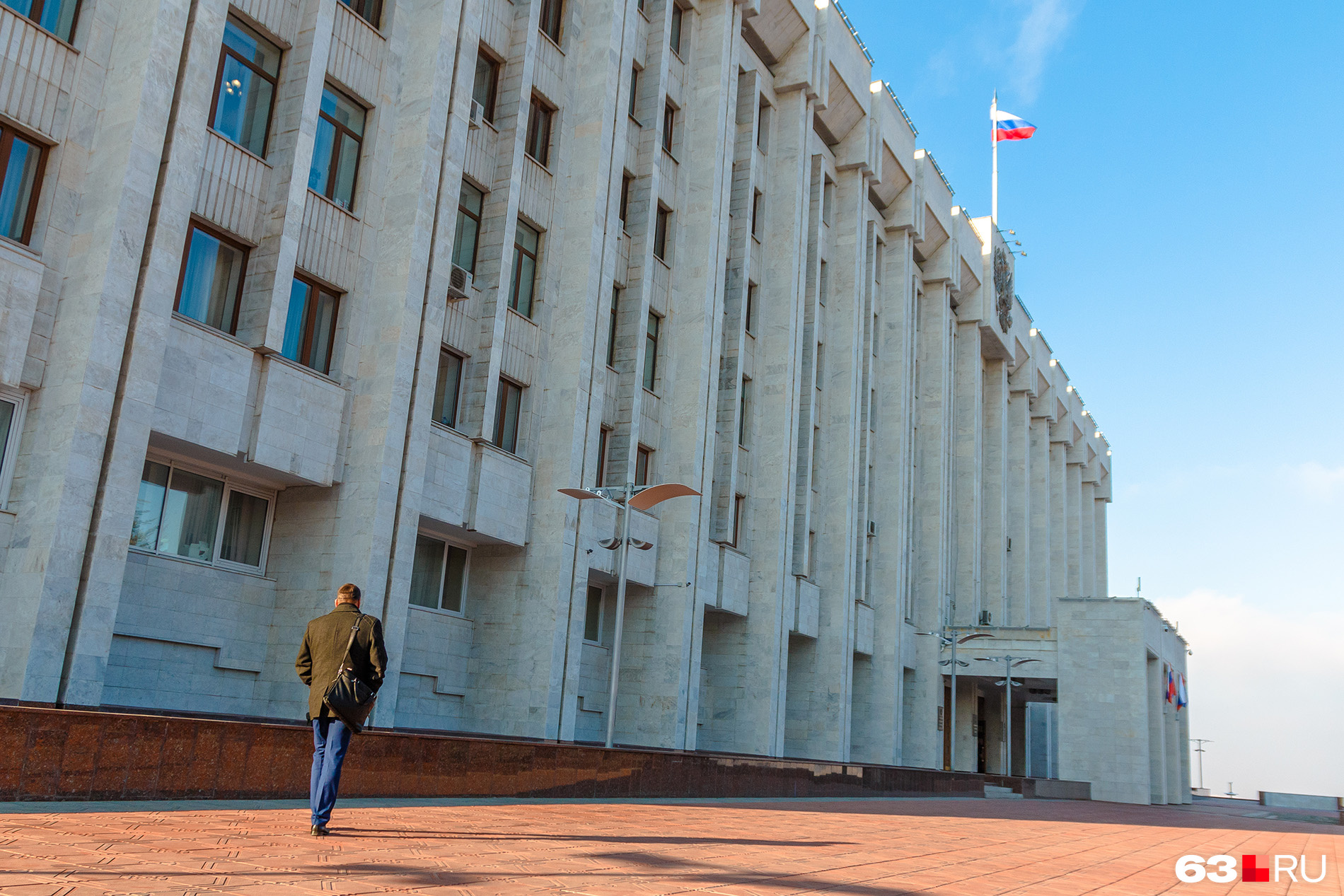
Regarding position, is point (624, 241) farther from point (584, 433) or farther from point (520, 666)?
point (520, 666)

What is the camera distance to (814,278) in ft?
117

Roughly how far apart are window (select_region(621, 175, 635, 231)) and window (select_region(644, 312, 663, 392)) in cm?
253

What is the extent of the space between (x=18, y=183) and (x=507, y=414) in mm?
10604

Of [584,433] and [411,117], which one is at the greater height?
[411,117]

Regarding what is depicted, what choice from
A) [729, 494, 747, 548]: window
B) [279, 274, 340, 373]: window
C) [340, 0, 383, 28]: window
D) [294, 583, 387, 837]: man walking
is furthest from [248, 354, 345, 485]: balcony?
[729, 494, 747, 548]: window

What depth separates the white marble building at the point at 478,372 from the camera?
47.6ft

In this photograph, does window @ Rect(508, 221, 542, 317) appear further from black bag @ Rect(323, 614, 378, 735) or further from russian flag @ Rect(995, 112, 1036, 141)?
russian flag @ Rect(995, 112, 1036, 141)

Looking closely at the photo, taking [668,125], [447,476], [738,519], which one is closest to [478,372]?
[447,476]

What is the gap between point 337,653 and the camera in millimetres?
7953

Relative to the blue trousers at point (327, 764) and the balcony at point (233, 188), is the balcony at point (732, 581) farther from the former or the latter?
the blue trousers at point (327, 764)

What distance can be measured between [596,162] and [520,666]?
1134 centimetres

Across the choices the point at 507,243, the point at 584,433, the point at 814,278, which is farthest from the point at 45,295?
the point at 814,278

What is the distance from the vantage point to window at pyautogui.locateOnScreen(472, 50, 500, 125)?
74.5 feet

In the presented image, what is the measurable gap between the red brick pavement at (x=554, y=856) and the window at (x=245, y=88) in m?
11.8
